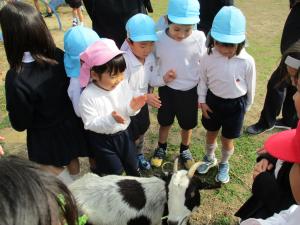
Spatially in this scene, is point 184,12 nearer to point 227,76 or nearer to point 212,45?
point 212,45

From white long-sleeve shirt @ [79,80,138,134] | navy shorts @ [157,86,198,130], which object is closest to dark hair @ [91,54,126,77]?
white long-sleeve shirt @ [79,80,138,134]

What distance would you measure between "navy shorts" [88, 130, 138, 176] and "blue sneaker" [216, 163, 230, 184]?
1.04m

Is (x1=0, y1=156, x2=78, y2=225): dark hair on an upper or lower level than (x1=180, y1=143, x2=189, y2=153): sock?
upper

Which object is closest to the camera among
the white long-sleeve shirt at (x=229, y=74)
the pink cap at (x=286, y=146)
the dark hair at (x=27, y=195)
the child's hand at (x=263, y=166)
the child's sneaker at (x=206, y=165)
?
the dark hair at (x=27, y=195)

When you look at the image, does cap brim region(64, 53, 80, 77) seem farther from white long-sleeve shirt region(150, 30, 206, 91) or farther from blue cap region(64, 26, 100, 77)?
white long-sleeve shirt region(150, 30, 206, 91)

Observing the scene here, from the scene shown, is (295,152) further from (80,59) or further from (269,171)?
(80,59)

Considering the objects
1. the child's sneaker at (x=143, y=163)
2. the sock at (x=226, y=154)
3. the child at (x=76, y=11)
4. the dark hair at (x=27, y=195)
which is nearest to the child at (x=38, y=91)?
the child's sneaker at (x=143, y=163)

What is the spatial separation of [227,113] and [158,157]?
1.04 meters

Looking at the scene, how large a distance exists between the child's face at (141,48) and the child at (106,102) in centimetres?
34

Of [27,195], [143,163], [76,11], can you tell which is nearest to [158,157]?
[143,163]

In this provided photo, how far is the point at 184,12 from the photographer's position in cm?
301

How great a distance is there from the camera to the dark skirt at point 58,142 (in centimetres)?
288

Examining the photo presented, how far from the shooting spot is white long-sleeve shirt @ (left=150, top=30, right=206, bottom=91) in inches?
125

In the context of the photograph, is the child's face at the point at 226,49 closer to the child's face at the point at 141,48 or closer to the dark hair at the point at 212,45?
the dark hair at the point at 212,45
